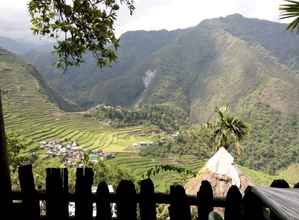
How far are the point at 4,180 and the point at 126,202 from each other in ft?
3.66

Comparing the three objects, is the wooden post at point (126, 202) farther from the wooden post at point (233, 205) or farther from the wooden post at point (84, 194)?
the wooden post at point (233, 205)

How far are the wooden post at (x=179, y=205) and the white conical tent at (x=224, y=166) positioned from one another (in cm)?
2114

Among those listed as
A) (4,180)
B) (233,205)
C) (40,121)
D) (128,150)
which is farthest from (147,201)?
(40,121)

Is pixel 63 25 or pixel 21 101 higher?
pixel 63 25

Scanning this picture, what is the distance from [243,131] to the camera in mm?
35438

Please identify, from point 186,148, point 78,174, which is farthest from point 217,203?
point 186,148

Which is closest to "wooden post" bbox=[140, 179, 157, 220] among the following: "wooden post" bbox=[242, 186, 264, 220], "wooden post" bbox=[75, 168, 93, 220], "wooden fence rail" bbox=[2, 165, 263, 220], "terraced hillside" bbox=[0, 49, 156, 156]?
"wooden fence rail" bbox=[2, 165, 263, 220]

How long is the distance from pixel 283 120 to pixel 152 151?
64055mm

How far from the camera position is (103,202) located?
419cm

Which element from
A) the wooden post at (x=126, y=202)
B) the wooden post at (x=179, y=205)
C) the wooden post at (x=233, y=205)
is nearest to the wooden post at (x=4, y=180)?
the wooden post at (x=126, y=202)

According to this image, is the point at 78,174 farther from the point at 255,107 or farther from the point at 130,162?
the point at 255,107

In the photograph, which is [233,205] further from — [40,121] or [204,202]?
[40,121]

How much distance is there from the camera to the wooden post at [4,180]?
4.00 metres

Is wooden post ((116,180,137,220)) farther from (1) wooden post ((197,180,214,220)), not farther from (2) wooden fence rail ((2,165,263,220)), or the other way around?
(1) wooden post ((197,180,214,220))
